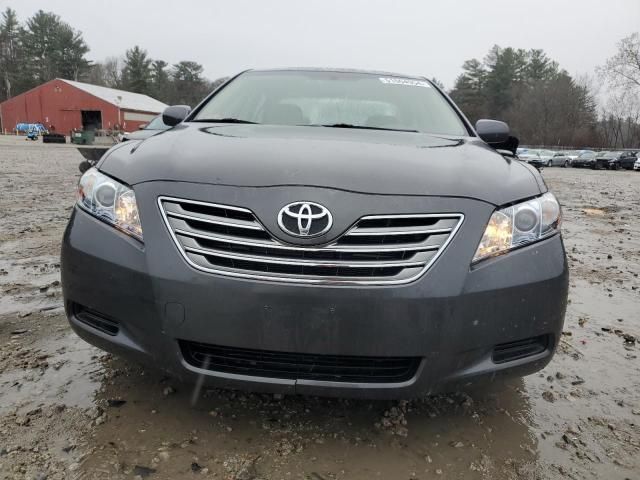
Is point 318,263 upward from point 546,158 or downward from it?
upward

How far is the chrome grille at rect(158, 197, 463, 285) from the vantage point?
5.29 ft

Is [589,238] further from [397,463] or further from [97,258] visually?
[97,258]

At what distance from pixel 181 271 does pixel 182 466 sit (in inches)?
25.4

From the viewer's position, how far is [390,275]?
5.35 ft

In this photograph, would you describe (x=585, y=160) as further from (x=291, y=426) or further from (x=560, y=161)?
(x=291, y=426)

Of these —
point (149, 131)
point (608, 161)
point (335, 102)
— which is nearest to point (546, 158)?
point (608, 161)

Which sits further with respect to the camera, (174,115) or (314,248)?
(174,115)

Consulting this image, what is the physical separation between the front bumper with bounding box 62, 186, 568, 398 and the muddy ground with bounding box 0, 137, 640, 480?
0.90 ft

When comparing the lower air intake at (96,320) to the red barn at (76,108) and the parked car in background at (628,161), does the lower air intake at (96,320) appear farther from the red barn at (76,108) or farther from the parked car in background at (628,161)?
the red barn at (76,108)

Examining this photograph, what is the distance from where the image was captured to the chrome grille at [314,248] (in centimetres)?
161

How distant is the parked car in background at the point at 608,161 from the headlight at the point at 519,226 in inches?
1584

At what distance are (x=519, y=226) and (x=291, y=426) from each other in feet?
3.66

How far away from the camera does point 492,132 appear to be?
2.96 meters

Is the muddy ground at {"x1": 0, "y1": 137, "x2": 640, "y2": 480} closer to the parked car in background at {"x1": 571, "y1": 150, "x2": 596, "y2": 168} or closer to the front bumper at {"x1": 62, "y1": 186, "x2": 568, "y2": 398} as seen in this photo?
the front bumper at {"x1": 62, "y1": 186, "x2": 568, "y2": 398}
